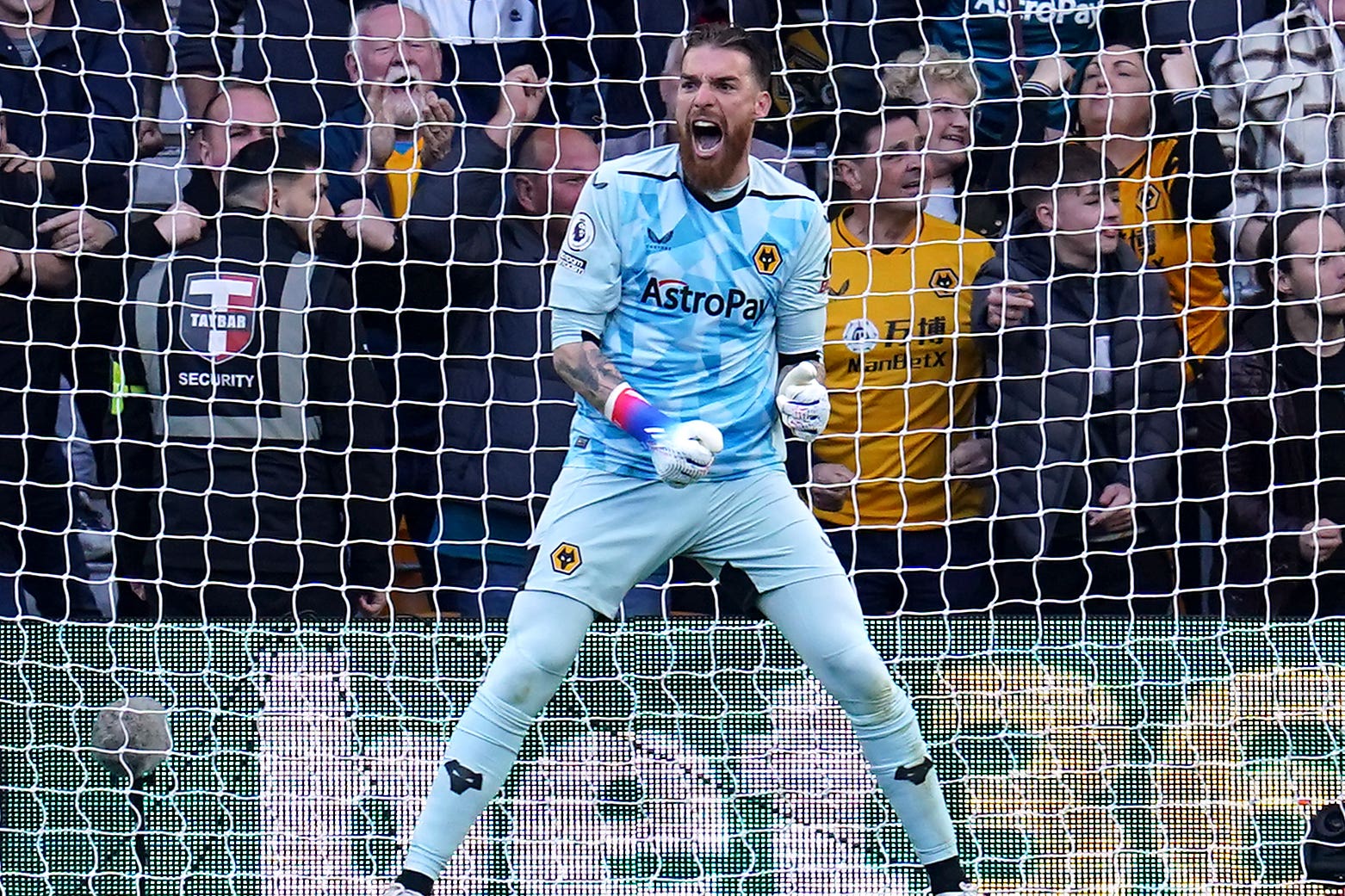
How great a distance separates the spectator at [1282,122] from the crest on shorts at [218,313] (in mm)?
3068

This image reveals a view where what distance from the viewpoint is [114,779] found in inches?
201

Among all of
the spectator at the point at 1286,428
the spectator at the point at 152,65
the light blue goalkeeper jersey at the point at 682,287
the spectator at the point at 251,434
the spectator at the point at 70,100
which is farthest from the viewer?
the spectator at the point at 152,65

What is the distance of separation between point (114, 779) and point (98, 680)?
0.90 ft

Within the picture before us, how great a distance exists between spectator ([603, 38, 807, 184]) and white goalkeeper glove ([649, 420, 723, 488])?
79.2 inches

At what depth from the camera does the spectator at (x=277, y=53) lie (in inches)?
239

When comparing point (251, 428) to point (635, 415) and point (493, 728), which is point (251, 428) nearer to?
point (493, 728)

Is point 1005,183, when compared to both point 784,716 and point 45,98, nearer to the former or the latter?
point 784,716

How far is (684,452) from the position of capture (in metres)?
3.97

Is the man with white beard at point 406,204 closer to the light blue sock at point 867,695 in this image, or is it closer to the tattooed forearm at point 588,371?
the tattooed forearm at point 588,371

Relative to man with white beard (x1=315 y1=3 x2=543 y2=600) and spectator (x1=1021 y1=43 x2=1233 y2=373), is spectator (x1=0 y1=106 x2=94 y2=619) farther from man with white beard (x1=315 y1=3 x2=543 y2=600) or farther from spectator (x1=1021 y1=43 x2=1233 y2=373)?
spectator (x1=1021 y1=43 x2=1233 y2=373)

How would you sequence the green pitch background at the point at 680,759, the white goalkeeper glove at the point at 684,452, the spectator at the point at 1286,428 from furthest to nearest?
the spectator at the point at 1286,428
the green pitch background at the point at 680,759
the white goalkeeper glove at the point at 684,452

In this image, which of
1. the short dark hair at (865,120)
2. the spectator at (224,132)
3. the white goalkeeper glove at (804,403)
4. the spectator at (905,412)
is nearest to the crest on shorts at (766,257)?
the white goalkeeper glove at (804,403)

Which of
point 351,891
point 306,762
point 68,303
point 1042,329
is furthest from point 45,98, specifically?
point 1042,329

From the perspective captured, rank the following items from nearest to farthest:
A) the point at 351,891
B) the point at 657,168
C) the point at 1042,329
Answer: the point at 657,168 < the point at 351,891 < the point at 1042,329
